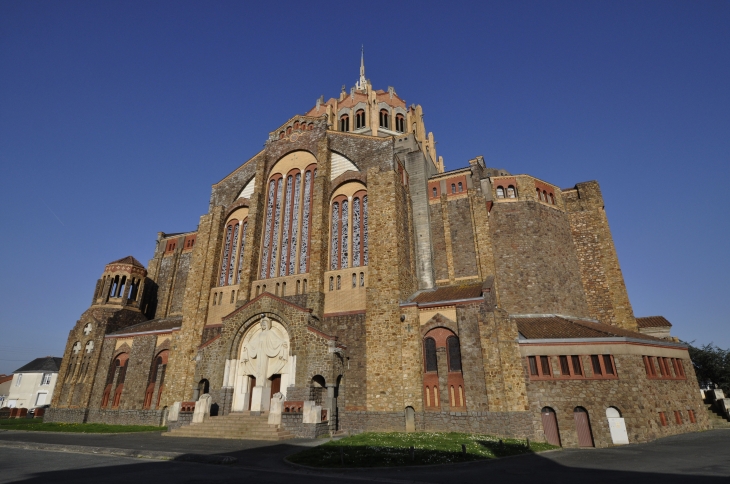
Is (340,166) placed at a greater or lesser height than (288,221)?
greater

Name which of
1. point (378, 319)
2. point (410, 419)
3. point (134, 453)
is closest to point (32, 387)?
point (134, 453)

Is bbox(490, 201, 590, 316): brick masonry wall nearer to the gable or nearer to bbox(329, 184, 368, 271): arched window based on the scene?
bbox(329, 184, 368, 271): arched window

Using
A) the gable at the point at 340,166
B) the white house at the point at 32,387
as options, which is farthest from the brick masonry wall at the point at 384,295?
the white house at the point at 32,387

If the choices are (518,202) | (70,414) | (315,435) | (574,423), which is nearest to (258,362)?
(315,435)

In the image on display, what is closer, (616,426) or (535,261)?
(616,426)

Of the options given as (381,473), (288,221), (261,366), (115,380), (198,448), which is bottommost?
(381,473)

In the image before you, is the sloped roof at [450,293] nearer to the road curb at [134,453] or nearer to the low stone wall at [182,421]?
the road curb at [134,453]

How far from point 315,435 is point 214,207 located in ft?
66.6

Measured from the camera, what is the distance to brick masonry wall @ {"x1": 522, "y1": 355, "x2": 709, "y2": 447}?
18875 mm

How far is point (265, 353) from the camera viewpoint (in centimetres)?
2288

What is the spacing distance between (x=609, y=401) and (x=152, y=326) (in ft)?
106

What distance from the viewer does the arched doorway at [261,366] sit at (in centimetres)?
2220

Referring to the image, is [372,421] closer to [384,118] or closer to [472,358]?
[472,358]

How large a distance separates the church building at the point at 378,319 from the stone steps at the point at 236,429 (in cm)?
11
